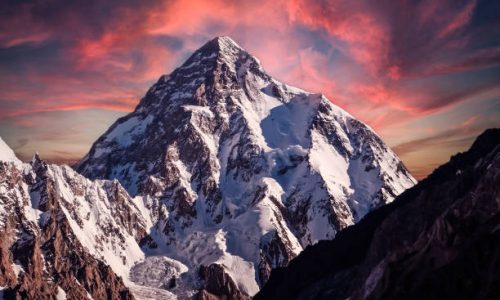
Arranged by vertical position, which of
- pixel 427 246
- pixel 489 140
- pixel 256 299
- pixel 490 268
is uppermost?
pixel 489 140

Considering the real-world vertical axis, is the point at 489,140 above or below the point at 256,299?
above

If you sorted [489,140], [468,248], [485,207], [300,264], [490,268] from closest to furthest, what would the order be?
1. [490,268]
2. [468,248]
3. [485,207]
4. [489,140]
5. [300,264]

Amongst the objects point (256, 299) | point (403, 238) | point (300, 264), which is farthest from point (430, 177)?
point (403, 238)

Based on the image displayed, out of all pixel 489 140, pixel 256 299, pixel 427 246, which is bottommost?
pixel 427 246

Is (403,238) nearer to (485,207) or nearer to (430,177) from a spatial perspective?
(485,207)

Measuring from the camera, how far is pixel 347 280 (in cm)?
12000

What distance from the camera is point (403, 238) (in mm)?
99062

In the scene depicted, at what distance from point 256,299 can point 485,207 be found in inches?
4421

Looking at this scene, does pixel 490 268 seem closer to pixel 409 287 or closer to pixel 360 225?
pixel 409 287

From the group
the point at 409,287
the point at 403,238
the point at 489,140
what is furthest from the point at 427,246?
the point at 489,140

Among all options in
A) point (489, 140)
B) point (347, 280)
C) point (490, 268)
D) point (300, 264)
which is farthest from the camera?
point (300, 264)

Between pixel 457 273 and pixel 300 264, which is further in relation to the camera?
pixel 300 264

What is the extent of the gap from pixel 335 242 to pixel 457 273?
362 feet

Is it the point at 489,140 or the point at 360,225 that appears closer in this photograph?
the point at 489,140
